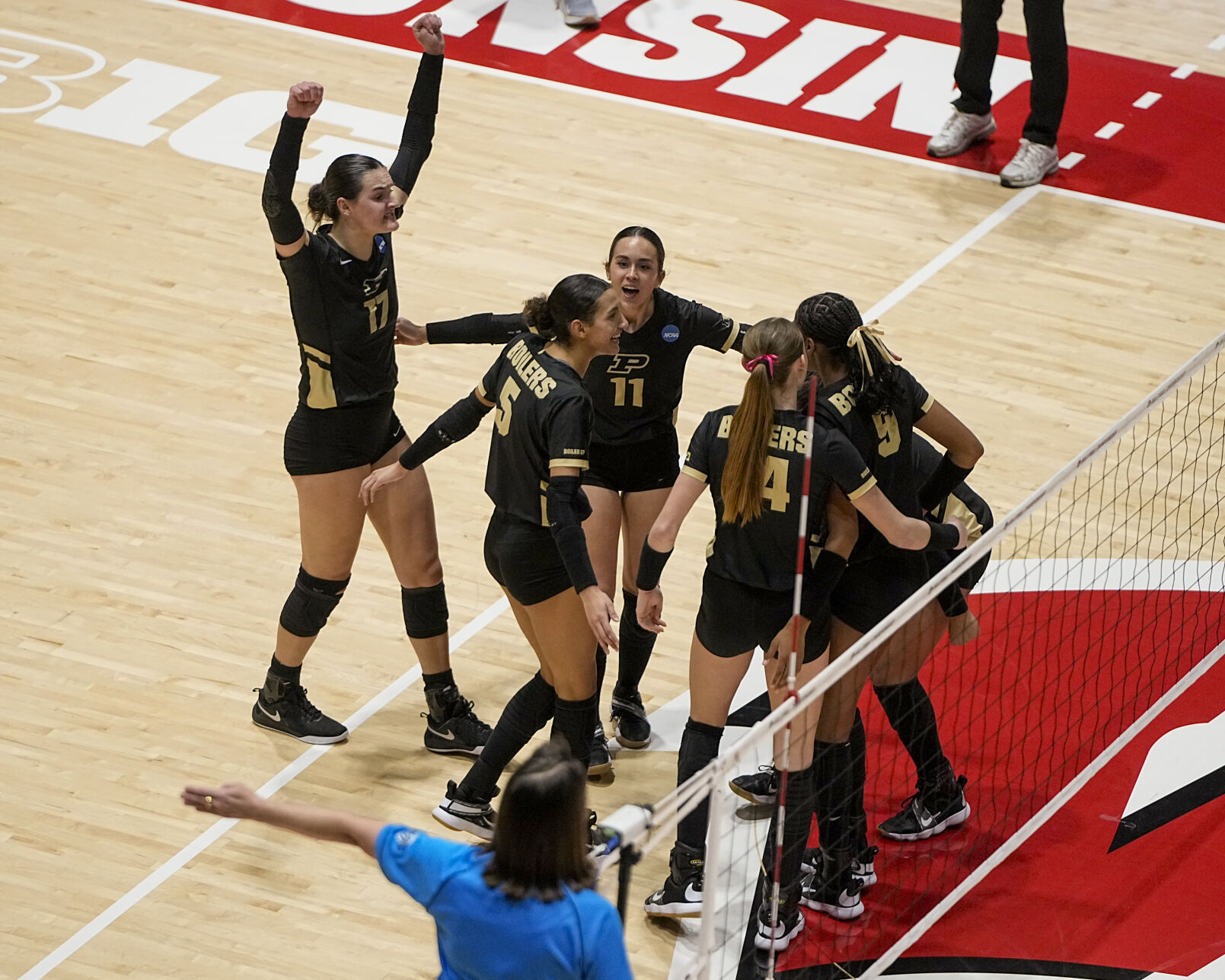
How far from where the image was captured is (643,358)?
6.00m

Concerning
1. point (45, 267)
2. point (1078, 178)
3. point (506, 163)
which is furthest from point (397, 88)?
point (1078, 178)

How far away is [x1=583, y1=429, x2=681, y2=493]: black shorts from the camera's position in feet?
20.2

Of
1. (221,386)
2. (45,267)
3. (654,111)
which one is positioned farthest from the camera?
(654,111)

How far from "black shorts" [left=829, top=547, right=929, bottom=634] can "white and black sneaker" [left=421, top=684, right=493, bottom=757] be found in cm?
162

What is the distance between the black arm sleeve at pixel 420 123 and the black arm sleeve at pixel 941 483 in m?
2.24

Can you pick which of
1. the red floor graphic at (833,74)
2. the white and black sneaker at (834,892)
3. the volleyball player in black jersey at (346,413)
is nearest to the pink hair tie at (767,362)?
the volleyball player in black jersey at (346,413)

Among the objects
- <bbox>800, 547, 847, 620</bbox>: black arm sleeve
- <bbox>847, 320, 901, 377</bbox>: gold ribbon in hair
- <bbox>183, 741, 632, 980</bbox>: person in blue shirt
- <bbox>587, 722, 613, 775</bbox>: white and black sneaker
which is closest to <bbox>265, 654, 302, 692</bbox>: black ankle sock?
<bbox>587, 722, 613, 775</bbox>: white and black sneaker

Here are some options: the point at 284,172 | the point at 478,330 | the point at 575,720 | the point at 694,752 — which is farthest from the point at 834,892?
the point at 284,172

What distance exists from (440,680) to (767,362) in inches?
83.2

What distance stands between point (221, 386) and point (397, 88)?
3.78 meters

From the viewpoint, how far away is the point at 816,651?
210 inches

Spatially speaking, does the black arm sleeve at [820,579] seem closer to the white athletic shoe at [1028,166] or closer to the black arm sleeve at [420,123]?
the black arm sleeve at [420,123]

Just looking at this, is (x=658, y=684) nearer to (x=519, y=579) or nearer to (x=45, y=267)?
(x=519, y=579)

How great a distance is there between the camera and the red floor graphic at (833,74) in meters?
11.3
